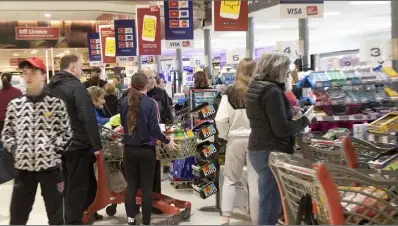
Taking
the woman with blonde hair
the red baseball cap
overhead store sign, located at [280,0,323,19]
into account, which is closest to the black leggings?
the woman with blonde hair

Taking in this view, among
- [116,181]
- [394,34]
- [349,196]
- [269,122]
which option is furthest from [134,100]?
[394,34]

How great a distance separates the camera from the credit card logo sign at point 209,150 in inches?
221

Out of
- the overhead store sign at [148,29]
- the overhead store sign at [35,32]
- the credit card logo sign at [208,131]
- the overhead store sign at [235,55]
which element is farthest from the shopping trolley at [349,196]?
the overhead store sign at [35,32]

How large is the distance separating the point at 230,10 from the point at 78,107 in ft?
18.1

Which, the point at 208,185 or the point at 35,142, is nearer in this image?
the point at 35,142

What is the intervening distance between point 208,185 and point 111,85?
10.4 feet

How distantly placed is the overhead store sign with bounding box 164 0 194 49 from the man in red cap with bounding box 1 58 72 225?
719cm

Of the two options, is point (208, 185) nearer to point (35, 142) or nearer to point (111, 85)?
point (35, 142)

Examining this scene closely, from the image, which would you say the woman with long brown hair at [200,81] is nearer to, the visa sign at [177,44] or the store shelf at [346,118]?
the store shelf at [346,118]

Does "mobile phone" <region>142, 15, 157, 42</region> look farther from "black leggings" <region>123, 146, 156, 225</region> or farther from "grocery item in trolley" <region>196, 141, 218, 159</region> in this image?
"black leggings" <region>123, 146, 156, 225</region>

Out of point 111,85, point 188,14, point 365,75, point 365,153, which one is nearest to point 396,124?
point 365,153

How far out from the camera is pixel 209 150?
18.5ft

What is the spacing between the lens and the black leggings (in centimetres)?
480

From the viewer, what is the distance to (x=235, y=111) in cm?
495
